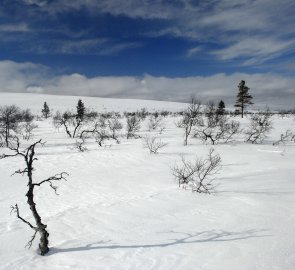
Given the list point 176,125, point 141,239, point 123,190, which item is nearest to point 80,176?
point 123,190

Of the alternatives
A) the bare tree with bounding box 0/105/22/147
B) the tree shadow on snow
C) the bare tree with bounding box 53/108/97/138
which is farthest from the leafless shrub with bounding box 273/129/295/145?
the bare tree with bounding box 0/105/22/147

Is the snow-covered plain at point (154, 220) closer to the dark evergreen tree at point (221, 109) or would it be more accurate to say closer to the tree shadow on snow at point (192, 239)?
the tree shadow on snow at point (192, 239)

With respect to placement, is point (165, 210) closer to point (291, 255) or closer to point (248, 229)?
point (248, 229)

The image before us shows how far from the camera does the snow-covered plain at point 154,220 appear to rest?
18.8 ft

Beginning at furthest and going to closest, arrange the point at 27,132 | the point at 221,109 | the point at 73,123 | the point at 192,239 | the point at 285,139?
the point at 221,109 < the point at 73,123 < the point at 27,132 < the point at 285,139 < the point at 192,239

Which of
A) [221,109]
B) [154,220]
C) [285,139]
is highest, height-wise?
[221,109]

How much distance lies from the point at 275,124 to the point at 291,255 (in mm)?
32813

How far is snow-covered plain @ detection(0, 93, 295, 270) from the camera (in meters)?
5.74

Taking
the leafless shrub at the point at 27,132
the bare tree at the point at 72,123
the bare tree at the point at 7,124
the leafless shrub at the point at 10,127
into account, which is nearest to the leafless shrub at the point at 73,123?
the bare tree at the point at 72,123

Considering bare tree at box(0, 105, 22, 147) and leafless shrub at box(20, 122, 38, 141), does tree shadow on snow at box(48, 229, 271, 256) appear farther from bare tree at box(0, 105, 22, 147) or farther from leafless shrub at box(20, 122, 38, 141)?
leafless shrub at box(20, 122, 38, 141)

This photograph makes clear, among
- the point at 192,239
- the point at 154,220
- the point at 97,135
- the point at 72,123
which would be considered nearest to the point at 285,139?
the point at 97,135

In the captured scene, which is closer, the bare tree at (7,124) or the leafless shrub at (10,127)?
the bare tree at (7,124)

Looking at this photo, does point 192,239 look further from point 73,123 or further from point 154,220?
point 73,123

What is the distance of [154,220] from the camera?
7.97 meters
